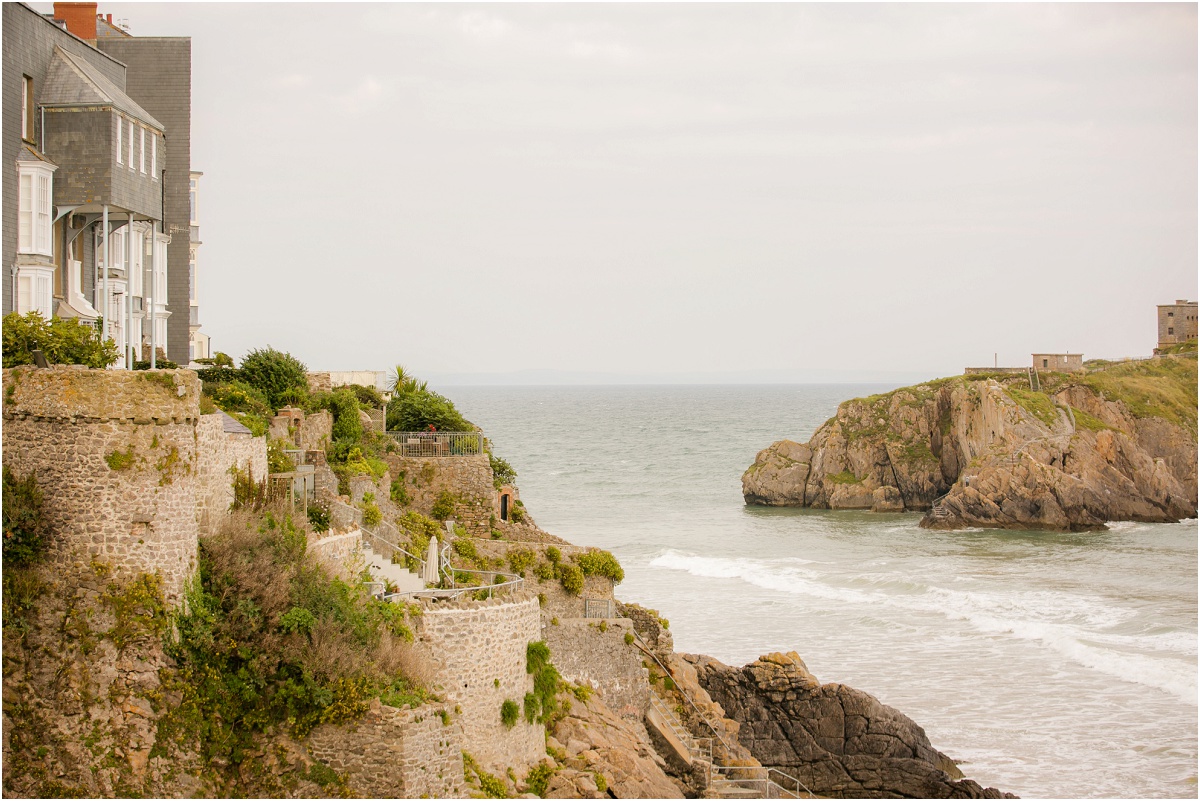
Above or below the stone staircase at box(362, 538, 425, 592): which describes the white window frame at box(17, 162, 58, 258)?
above

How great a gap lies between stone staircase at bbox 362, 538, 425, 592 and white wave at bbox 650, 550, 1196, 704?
2386 centimetres

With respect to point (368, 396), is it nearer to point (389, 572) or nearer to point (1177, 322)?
point (389, 572)

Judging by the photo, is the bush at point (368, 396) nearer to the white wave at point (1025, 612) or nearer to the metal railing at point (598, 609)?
the metal railing at point (598, 609)

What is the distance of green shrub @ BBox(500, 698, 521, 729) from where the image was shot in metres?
18.7

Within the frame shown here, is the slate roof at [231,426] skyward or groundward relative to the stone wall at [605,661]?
skyward

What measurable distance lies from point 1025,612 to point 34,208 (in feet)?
120

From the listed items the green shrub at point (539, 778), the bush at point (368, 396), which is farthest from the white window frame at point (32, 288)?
the green shrub at point (539, 778)

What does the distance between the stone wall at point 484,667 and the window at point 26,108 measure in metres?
12.8

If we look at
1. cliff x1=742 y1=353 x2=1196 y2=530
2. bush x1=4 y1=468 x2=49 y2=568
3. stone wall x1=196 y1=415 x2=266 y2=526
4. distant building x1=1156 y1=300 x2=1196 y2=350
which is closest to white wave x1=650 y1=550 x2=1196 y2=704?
cliff x1=742 y1=353 x2=1196 y2=530

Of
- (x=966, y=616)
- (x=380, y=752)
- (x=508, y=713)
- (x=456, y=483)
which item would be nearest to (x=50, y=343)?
(x=380, y=752)

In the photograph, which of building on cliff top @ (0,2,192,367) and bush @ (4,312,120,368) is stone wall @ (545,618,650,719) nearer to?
building on cliff top @ (0,2,192,367)

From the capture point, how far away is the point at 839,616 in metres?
43.4

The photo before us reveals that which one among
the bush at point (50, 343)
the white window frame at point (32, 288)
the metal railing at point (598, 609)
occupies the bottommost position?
the metal railing at point (598, 609)

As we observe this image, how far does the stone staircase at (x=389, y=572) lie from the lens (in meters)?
21.1
